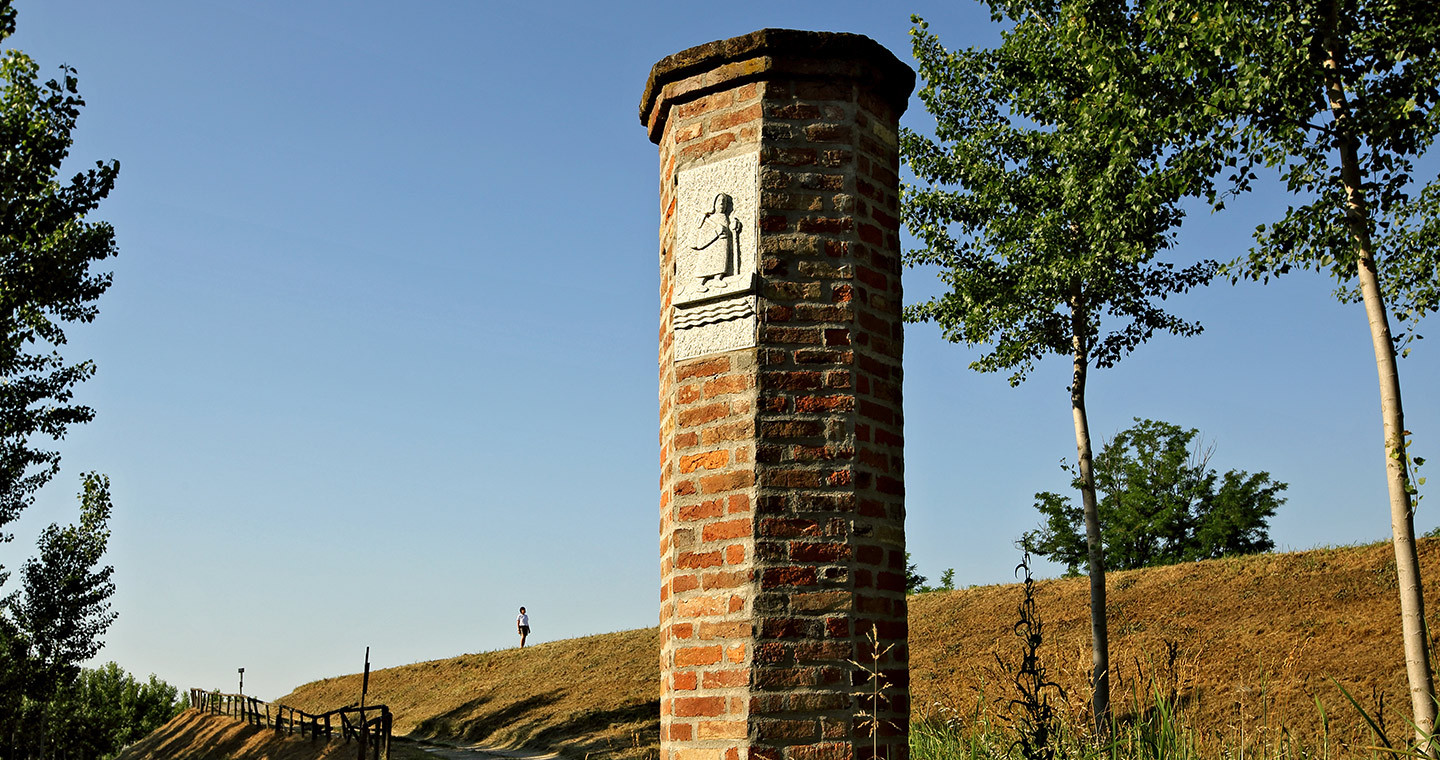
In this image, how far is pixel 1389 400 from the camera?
34.5ft

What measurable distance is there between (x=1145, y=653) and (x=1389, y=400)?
725 cm

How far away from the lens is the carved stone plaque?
5.02m

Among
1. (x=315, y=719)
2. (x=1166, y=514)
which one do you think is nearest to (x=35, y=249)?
(x=315, y=719)

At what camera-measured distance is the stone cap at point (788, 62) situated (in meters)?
5.17

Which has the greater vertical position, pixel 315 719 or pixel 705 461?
pixel 705 461

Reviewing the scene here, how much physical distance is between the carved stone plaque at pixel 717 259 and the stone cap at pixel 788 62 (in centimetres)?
45

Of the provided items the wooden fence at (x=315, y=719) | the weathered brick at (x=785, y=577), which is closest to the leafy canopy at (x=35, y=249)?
the wooden fence at (x=315, y=719)

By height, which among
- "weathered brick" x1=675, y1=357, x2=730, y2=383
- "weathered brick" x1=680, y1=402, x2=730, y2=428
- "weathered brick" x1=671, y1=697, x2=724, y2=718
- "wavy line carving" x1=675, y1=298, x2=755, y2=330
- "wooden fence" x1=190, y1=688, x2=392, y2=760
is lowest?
"wooden fence" x1=190, y1=688, x2=392, y2=760

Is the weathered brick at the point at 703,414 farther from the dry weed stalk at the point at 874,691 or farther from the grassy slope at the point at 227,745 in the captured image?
the grassy slope at the point at 227,745

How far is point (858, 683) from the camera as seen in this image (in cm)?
471

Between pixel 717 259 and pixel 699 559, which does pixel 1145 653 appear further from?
pixel 717 259

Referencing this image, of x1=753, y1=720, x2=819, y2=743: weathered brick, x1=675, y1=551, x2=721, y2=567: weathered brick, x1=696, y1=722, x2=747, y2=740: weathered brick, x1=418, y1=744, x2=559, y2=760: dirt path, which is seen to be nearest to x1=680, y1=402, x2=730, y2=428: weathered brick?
x1=675, y1=551, x2=721, y2=567: weathered brick

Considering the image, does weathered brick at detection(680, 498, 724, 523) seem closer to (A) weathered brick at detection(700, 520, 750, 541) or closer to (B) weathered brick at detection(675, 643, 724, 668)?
(A) weathered brick at detection(700, 520, 750, 541)

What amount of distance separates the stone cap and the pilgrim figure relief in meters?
0.65
